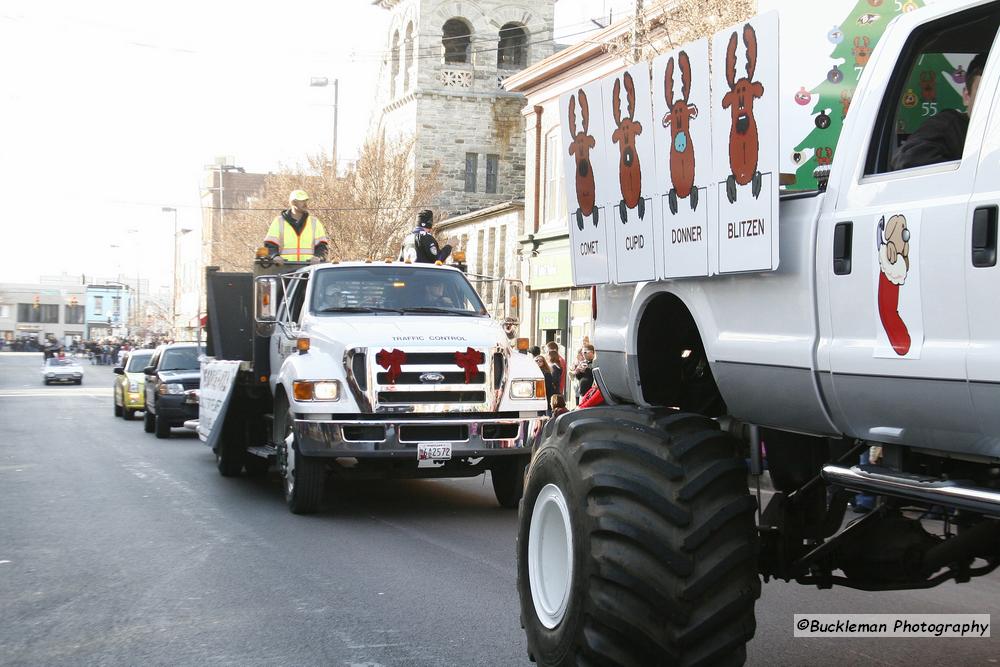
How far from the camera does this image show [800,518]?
5152 millimetres

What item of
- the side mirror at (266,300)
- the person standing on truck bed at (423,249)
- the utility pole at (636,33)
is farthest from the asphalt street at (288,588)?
the utility pole at (636,33)

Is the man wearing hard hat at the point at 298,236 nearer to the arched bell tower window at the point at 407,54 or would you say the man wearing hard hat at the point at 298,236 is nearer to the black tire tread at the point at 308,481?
the black tire tread at the point at 308,481

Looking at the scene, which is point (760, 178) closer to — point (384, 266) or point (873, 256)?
point (873, 256)

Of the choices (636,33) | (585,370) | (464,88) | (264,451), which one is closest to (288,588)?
(264,451)

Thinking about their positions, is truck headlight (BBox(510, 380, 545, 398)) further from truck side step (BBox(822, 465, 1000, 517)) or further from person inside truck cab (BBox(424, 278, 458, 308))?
truck side step (BBox(822, 465, 1000, 517))

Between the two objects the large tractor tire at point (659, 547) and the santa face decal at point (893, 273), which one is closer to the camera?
the santa face decal at point (893, 273)

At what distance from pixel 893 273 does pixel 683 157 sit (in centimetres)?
124

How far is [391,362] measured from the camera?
37.8 feet

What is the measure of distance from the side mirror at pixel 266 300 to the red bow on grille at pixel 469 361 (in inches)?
87.5

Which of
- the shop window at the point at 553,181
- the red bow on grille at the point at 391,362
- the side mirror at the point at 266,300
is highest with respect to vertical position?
the shop window at the point at 553,181

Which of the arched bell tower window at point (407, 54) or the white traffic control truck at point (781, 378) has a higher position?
the arched bell tower window at point (407, 54)

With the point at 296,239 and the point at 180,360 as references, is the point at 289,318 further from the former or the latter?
the point at 180,360

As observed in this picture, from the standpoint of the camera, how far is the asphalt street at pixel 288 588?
640 centimetres

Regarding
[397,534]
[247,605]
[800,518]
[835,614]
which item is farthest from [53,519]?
[800,518]
